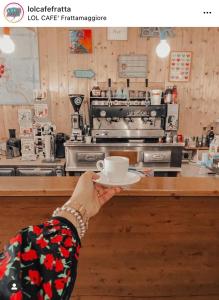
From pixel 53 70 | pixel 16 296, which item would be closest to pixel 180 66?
pixel 53 70

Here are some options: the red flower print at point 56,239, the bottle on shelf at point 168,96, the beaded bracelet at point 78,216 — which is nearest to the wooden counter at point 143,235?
the beaded bracelet at point 78,216

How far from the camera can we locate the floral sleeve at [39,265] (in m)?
0.42

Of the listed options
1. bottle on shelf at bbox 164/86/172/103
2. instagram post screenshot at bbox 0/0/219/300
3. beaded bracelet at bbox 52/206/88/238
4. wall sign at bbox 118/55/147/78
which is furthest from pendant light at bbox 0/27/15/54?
beaded bracelet at bbox 52/206/88/238

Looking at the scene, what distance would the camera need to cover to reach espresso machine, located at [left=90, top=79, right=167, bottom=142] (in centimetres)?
289

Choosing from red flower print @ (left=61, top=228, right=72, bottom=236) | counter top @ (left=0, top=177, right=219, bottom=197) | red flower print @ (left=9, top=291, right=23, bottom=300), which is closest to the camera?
red flower print @ (left=9, top=291, right=23, bottom=300)

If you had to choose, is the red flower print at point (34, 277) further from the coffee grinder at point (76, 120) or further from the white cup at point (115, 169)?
the coffee grinder at point (76, 120)

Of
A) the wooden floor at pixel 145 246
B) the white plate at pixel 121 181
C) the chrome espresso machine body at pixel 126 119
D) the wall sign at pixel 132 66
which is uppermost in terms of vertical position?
the wall sign at pixel 132 66

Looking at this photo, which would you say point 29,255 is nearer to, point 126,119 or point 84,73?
point 126,119

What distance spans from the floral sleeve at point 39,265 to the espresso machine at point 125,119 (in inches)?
94.2

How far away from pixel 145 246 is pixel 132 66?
8.72 ft

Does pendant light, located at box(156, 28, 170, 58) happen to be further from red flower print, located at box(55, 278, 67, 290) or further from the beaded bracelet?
A: red flower print, located at box(55, 278, 67, 290)

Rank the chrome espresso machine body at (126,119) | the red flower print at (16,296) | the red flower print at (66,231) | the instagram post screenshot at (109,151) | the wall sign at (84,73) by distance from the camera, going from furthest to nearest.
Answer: the wall sign at (84,73)
the chrome espresso machine body at (126,119)
the instagram post screenshot at (109,151)
the red flower print at (66,231)
the red flower print at (16,296)
